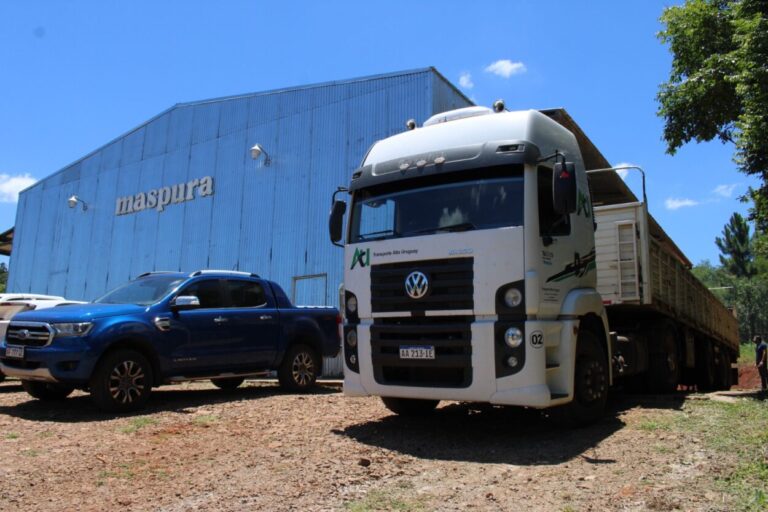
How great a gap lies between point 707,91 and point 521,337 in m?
10.5

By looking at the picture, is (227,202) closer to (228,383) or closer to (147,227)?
(147,227)

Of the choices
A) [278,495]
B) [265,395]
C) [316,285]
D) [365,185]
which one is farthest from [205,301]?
[316,285]

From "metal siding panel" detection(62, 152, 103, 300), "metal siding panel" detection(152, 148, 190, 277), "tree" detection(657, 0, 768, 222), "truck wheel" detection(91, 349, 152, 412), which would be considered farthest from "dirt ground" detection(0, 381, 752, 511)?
"metal siding panel" detection(62, 152, 103, 300)

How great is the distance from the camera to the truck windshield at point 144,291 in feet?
28.9

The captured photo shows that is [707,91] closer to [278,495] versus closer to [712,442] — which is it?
[712,442]

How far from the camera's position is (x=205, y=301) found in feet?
30.3

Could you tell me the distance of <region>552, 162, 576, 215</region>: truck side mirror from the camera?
5.86 metres

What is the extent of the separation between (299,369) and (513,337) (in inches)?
211

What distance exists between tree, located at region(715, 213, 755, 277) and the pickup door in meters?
83.8

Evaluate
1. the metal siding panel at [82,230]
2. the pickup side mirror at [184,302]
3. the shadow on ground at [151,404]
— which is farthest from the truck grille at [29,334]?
the metal siding panel at [82,230]

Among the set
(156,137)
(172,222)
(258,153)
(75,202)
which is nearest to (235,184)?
(258,153)

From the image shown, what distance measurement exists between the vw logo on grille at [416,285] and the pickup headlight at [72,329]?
13.9 feet

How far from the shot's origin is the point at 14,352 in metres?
7.95

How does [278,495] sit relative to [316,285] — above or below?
below
